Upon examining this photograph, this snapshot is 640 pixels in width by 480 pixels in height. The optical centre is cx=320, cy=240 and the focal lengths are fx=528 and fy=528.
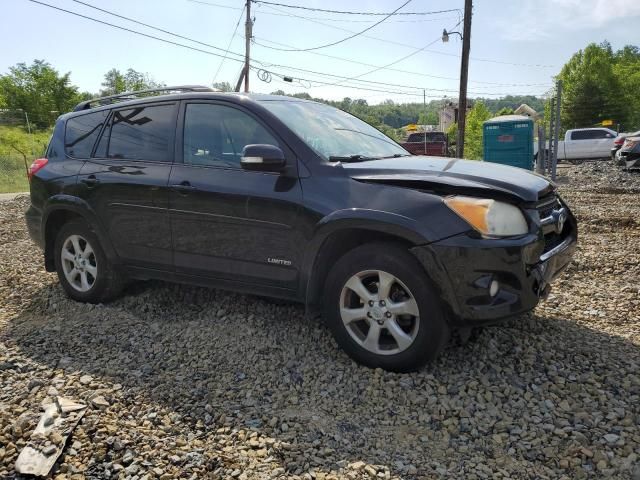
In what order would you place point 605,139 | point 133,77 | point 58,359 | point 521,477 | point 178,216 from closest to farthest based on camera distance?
point 521,477
point 58,359
point 178,216
point 605,139
point 133,77

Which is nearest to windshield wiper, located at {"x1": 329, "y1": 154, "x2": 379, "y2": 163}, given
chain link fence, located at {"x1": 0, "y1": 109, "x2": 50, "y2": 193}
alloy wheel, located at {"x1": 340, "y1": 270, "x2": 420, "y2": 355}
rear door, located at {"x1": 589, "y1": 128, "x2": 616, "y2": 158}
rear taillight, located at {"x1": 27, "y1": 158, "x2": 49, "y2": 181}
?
alloy wheel, located at {"x1": 340, "y1": 270, "x2": 420, "y2": 355}

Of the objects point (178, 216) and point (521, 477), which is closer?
point (521, 477)

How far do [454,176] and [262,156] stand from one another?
3.85 ft

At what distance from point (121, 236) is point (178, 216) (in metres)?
0.67

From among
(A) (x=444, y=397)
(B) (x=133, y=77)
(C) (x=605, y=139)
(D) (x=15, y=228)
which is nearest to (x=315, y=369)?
(A) (x=444, y=397)

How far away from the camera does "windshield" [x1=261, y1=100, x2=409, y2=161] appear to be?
360 centimetres

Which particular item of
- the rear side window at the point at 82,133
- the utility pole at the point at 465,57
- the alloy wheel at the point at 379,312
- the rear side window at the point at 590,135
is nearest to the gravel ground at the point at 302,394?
the alloy wheel at the point at 379,312

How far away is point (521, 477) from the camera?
231 centimetres

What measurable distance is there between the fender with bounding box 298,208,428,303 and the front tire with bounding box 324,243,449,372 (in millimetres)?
121

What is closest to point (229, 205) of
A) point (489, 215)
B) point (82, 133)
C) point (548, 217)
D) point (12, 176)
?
point (489, 215)

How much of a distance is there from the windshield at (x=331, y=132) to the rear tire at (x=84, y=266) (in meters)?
1.94

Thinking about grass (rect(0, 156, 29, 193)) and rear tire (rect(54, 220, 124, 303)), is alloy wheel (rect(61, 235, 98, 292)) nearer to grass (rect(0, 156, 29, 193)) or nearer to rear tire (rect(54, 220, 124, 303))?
rear tire (rect(54, 220, 124, 303))

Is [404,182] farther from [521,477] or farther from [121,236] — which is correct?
[121,236]

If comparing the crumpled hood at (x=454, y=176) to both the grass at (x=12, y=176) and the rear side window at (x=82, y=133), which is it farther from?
the grass at (x=12, y=176)
